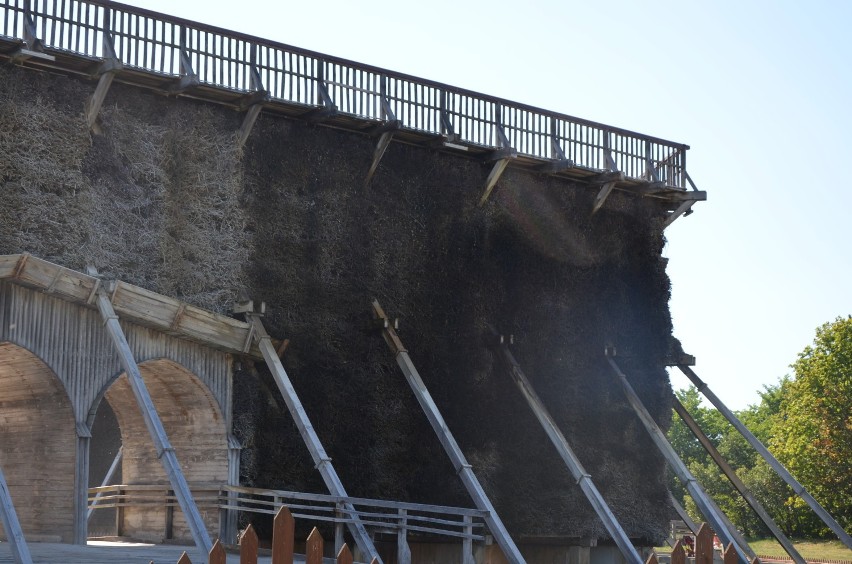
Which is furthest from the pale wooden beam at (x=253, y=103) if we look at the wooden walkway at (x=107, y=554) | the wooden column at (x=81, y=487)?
the wooden walkway at (x=107, y=554)

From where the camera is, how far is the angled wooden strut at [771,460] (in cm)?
2230

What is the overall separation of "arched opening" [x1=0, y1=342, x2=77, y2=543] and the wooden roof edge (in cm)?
100

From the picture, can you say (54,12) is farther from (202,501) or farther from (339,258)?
(202,501)

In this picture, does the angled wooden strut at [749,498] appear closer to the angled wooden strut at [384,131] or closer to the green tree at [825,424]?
the angled wooden strut at [384,131]

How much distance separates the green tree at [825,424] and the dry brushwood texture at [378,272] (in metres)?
18.0

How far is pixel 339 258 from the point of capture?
21031mm

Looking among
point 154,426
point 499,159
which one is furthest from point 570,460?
point 154,426

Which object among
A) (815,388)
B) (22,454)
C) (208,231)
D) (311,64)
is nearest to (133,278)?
(208,231)

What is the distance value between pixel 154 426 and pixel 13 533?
3441 mm

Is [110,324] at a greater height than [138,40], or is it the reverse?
[138,40]

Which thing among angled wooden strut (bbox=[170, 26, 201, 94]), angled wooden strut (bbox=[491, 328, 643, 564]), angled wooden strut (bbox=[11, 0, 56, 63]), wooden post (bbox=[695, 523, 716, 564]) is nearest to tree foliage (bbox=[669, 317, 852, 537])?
angled wooden strut (bbox=[491, 328, 643, 564])

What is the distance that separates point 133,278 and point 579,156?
31.4ft

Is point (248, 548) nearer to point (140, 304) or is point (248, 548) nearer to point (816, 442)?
point (140, 304)

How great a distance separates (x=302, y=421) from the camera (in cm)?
1794
